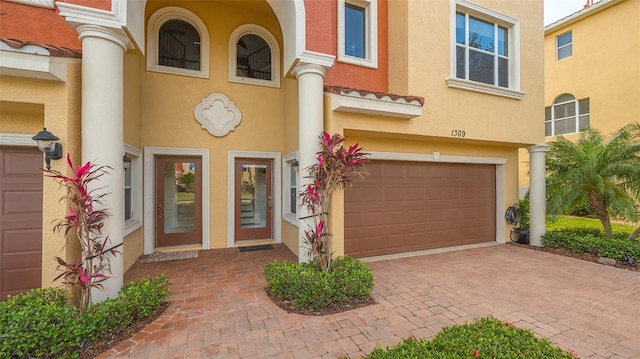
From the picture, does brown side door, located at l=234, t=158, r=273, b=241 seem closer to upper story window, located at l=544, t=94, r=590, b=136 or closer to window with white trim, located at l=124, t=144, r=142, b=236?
window with white trim, located at l=124, t=144, r=142, b=236

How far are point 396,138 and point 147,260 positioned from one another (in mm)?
6661

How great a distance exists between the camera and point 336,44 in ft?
21.5

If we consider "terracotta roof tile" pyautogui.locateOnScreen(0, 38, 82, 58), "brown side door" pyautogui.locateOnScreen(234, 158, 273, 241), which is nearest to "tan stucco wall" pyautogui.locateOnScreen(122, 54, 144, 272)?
"terracotta roof tile" pyautogui.locateOnScreen(0, 38, 82, 58)

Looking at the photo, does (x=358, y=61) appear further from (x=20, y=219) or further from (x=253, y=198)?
(x=20, y=219)

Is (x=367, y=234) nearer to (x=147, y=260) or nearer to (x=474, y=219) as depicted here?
(x=474, y=219)

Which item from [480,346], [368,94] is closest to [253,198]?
[368,94]

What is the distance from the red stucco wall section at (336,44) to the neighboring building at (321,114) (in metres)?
0.03

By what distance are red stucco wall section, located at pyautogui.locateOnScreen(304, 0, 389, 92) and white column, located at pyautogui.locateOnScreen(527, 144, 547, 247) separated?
5.11 meters

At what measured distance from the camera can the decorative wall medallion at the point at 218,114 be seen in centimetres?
711

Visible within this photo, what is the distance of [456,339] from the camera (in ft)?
8.71

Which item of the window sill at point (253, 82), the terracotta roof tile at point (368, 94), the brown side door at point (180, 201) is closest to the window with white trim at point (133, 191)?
the brown side door at point (180, 201)

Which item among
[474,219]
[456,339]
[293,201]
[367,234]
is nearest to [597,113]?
[474,219]

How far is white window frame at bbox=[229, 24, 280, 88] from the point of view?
7.41 m

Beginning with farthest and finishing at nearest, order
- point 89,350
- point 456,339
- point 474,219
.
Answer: point 474,219 < point 89,350 < point 456,339
